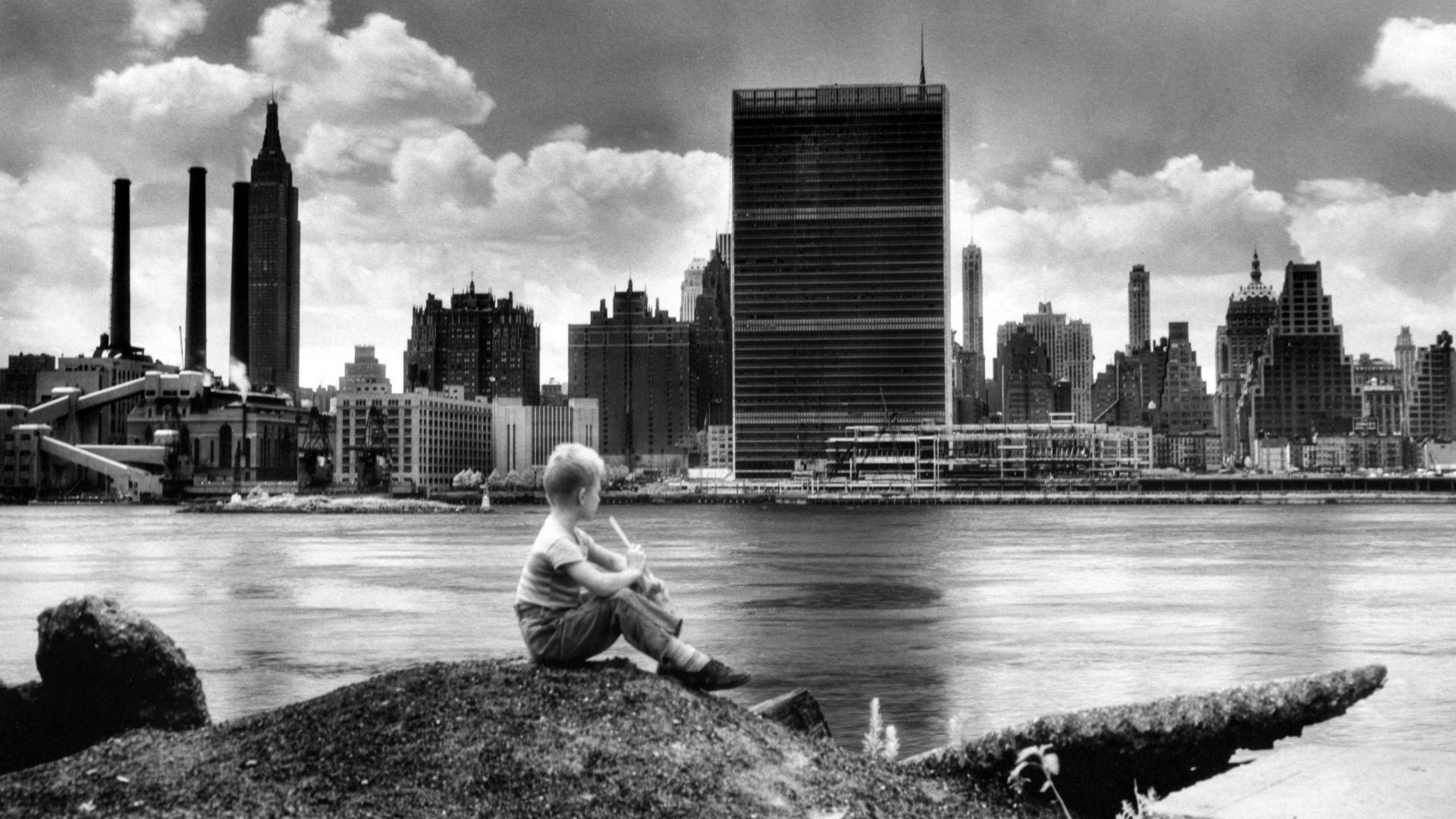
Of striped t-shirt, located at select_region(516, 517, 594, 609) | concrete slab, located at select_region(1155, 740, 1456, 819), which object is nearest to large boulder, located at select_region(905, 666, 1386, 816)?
concrete slab, located at select_region(1155, 740, 1456, 819)

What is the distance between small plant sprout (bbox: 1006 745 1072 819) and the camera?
549 cm

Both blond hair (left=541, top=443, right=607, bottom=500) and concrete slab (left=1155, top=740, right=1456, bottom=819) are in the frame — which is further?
concrete slab (left=1155, top=740, right=1456, bottom=819)

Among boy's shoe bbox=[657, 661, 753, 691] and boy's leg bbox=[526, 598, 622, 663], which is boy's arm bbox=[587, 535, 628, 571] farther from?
boy's shoe bbox=[657, 661, 753, 691]

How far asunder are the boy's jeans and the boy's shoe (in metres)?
0.07

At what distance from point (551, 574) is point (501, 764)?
3.18ft

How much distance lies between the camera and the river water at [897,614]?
53.5ft

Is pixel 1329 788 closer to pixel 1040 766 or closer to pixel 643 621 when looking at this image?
pixel 1040 766

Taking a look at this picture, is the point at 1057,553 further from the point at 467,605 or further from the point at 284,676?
the point at 284,676

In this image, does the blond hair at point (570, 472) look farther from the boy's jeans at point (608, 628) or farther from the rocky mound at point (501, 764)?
the rocky mound at point (501, 764)

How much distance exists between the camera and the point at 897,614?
2828cm

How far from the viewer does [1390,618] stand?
27.4 m

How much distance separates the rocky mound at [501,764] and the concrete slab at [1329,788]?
1.91 metres

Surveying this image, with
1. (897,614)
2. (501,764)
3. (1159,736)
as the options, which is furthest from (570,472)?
(897,614)

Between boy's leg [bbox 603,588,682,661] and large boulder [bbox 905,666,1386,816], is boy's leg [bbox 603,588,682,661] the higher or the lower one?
the higher one
